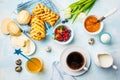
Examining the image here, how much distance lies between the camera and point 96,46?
1763 millimetres

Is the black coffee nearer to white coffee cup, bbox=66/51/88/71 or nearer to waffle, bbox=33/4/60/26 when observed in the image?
white coffee cup, bbox=66/51/88/71

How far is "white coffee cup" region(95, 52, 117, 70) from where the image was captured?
5.56 ft

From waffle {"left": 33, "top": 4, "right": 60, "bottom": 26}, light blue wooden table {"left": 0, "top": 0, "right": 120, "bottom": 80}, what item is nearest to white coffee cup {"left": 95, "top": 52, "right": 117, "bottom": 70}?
light blue wooden table {"left": 0, "top": 0, "right": 120, "bottom": 80}

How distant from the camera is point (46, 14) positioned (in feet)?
5.82

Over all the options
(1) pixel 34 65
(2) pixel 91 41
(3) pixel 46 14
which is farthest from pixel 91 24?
(1) pixel 34 65

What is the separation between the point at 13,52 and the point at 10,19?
15 cm

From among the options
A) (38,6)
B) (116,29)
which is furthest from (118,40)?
(38,6)

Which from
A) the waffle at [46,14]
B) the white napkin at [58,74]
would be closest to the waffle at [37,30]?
the waffle at [46,14]

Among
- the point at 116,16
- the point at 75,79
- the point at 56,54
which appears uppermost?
the point at 116,16

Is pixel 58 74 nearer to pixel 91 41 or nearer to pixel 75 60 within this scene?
pixel 75 60

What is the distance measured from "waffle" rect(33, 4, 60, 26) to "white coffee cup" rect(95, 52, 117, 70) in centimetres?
25

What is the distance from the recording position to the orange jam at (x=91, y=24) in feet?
5.79

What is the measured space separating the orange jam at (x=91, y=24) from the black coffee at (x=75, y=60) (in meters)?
0.12

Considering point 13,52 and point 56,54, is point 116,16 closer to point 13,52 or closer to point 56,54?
point 56,54
